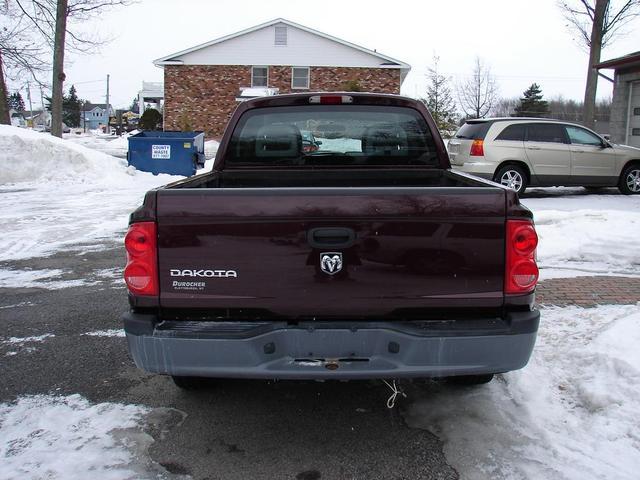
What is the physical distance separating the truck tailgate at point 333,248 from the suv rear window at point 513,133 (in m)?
9.74

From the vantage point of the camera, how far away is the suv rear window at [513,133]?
1186 cm

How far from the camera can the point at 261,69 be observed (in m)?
31.4

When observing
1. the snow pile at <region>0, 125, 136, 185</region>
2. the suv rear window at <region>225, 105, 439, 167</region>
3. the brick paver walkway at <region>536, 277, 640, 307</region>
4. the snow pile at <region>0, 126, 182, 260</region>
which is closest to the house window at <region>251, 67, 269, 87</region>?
the snow pile at <region>0, 126, 182, 260</region>

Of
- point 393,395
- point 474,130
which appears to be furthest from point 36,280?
point 474,130

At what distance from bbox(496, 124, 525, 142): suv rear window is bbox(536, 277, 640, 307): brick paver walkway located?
6.00 meters

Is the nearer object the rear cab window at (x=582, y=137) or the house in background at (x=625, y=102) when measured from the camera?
the rear cab window at (x=582, y=137)

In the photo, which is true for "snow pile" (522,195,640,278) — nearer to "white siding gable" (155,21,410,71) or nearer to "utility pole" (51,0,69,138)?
"utility pole" (51,0,69,138)

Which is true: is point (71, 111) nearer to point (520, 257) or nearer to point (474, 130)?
point (474, 130)

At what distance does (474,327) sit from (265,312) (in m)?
1.01

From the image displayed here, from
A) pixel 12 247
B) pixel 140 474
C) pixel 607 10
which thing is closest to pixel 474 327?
pixel 140 474

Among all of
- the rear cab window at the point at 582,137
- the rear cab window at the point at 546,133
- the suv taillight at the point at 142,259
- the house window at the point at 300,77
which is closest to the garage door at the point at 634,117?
the rear cab window at the point at 582,137

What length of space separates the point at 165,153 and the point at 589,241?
1318 centimetres

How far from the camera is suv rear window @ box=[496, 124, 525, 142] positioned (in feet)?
38.9

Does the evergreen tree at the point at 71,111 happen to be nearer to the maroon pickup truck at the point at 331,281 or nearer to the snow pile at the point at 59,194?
the snow pile at the point at 59,194
